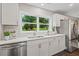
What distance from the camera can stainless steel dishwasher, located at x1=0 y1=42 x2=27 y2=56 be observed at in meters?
2.29

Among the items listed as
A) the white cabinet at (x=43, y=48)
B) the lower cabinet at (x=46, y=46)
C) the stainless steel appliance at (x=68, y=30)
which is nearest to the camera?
the lower cabinet at (x=46, y=46)

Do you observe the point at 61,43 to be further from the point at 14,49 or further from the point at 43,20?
the point at 14,49

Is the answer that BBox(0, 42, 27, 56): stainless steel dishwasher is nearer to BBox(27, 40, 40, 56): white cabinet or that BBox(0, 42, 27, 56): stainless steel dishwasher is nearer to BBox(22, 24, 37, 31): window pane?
BBox(27, 40, 40, 56): white cabinet

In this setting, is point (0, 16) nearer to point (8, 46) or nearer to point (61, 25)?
point (8, 46)

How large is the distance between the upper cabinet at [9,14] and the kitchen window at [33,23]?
90 centimetres

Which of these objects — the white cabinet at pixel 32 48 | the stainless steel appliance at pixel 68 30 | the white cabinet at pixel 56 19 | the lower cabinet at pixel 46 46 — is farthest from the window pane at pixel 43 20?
the white cabinet at pixel 32 48

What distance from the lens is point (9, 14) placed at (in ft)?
8.94

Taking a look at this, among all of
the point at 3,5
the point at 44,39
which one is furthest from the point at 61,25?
the point at 3,5

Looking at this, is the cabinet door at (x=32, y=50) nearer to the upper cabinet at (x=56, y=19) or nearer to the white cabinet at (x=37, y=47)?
the white cabinet at (x=37, y=47)

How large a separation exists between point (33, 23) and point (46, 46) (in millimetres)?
1159

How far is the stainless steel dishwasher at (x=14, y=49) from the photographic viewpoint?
2.29m

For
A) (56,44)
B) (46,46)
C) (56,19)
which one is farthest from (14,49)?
(56,19)

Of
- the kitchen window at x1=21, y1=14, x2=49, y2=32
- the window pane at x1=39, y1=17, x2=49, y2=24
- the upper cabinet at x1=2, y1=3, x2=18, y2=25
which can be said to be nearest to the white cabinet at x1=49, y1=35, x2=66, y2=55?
the kitchen window at x1=21, y1=14, x2=49, y2=32

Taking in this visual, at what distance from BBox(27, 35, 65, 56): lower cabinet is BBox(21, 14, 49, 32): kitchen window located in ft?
2.71
